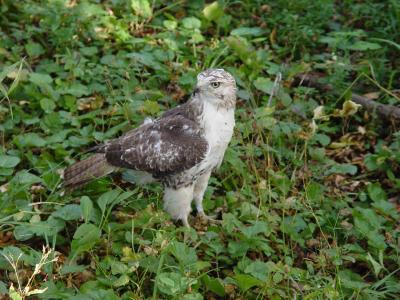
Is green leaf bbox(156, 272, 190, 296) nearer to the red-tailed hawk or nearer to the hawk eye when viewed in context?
the red-tailed hawk

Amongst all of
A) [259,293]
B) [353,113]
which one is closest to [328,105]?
[353,113]

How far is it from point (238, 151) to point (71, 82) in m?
1.80

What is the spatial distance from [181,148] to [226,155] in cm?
87

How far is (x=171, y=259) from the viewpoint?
4.89m

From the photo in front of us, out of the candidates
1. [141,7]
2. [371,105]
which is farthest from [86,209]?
[141,7]

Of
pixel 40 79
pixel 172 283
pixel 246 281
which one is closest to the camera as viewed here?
pixel 172 283

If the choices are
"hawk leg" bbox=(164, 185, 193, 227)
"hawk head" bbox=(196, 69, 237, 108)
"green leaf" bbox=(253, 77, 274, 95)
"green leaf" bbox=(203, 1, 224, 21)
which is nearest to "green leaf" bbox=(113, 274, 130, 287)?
"hawk leg" bbox=(164, 185, 193, 227)

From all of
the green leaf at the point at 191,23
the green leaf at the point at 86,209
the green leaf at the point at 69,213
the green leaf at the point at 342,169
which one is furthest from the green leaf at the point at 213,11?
the green leaf at the point at 86,209

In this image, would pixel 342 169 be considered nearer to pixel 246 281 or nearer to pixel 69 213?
pixel 246 281

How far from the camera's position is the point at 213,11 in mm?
7906

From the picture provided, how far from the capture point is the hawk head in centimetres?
509

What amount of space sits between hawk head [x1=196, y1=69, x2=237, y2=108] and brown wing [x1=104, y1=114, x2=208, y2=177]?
0.24 meters

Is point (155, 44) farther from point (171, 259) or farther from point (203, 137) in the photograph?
point (171, 259)

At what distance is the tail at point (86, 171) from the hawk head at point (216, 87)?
92 centimetres
